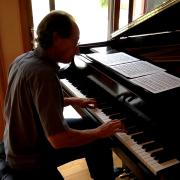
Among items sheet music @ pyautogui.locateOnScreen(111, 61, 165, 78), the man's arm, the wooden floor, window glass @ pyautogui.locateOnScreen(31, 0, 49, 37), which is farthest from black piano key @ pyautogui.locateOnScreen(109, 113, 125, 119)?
window glass @ pyautogui.locateOnScreen(31, 0, 49, 37)

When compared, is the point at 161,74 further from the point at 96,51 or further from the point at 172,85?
the point at 96,51

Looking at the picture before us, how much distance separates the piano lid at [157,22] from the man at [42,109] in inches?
29.7

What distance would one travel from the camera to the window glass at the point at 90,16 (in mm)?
3223

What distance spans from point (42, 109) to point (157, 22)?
1.27 metres

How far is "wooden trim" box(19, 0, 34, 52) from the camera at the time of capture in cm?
256

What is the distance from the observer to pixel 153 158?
3.75 feet

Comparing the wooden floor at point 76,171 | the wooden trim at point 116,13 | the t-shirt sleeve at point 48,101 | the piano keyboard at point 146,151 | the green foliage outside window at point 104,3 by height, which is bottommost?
the wooden floor at point 76,171

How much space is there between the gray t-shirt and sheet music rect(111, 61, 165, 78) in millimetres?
427

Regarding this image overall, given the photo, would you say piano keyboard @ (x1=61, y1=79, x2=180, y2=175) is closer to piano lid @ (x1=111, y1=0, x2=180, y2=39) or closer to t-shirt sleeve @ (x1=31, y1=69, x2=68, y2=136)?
t-shirt sleeve @ (x1=31, y1=69, x2=68, y2=136)

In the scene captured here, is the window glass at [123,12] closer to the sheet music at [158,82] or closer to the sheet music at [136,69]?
the sheet music at [136,69]

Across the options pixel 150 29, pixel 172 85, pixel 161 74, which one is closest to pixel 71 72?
pixel 150 29

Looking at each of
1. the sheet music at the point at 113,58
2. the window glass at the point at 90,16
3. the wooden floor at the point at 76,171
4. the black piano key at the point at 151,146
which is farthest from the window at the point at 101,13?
the black piano key at the point at 151,146

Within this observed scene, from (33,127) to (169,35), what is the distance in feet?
4.75

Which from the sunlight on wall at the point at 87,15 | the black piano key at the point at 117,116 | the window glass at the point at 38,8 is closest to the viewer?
the black piano key at the point at 117,116
